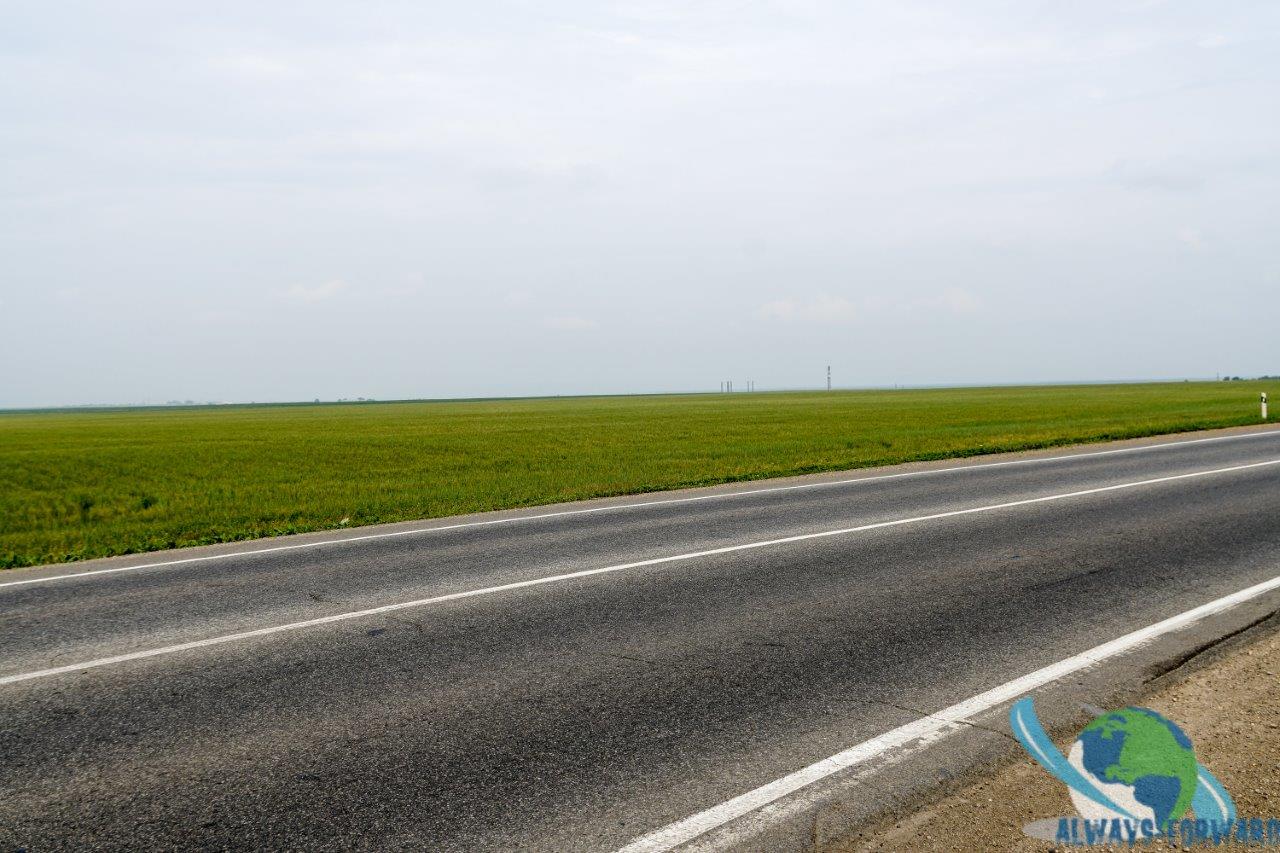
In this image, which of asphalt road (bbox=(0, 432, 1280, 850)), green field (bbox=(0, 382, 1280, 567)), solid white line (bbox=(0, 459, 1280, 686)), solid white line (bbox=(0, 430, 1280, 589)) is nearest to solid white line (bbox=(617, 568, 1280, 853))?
asphalt road (bbox=(0, 432, 1280, 850))

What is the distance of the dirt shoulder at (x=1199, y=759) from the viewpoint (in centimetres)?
361

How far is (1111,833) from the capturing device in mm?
3686

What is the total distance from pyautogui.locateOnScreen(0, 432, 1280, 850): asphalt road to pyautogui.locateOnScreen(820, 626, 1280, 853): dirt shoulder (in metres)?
0.72

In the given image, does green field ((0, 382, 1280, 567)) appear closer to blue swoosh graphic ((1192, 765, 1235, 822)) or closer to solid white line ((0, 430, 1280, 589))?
solid white line ((0, 430, 1280, 589))

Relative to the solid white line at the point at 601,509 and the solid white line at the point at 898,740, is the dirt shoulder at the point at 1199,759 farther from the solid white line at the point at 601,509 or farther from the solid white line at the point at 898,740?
the solid white line at the point at 601,509

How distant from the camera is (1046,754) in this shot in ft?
14.3

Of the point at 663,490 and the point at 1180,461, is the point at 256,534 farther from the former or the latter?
the point at 1180,461

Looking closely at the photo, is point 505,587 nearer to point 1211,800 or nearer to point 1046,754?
point 1046,754

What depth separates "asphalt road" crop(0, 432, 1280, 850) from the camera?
156 inches

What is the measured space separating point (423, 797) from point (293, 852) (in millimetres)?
626

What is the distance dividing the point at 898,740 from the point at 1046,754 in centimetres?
76

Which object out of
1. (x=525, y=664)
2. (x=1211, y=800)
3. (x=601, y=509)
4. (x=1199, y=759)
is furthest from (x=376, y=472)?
(x=1211, y=800)

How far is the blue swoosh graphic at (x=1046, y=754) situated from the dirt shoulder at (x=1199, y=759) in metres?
0.08

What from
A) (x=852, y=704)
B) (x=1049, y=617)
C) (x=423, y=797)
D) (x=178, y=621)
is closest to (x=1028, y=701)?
(x=852, y=704)
